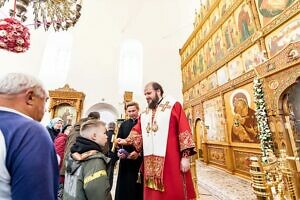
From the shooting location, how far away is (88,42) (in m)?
11.8

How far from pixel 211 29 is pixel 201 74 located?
2139 millimetres

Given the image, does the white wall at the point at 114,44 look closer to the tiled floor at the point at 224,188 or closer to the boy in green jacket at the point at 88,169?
the tiled floor at the point at 224,188

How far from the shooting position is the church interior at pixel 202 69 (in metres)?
4.16

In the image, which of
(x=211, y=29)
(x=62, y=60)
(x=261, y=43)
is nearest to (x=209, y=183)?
(x=261, y=43)

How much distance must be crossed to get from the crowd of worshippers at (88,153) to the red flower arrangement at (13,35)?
65.6 inches

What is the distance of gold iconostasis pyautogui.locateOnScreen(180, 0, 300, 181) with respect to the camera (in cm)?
428

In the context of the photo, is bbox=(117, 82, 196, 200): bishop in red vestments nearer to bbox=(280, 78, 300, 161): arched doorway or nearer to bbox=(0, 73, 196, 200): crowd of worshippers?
bbox=(0, 73, 196, 200): crowd of worshippers

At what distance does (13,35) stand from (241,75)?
6.18 m

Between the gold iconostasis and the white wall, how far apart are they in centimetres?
265

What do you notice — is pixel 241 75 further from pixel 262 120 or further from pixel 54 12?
pixel 54 12

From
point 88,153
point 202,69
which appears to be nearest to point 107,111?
point 202,69

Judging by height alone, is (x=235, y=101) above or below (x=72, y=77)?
below

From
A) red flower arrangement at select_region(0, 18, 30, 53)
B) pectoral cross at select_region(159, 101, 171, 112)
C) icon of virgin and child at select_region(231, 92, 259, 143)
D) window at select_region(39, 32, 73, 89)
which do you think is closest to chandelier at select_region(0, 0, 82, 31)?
red flower arrangement at select_region(0, 18, 30, 53)

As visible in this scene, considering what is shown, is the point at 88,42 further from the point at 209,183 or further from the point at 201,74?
the point at 209,183
